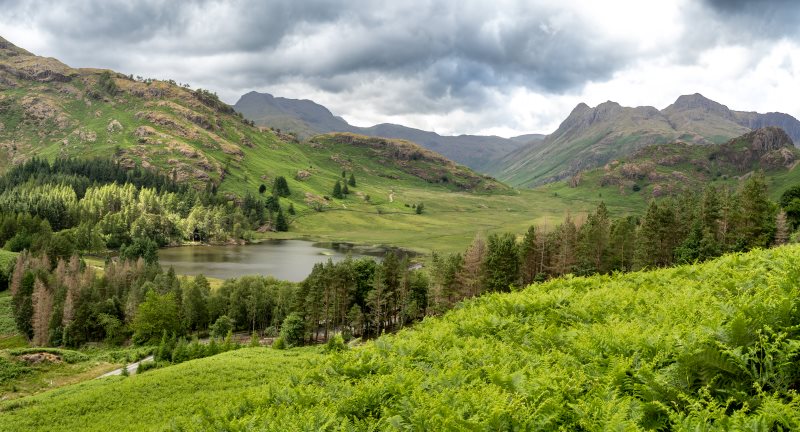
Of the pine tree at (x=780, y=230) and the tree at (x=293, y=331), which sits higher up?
the pine tree at (x=780, y=230)

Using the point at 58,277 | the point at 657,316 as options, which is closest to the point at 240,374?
the point at 657,316

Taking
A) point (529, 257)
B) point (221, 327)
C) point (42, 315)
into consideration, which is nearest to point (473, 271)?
point (529, 257)

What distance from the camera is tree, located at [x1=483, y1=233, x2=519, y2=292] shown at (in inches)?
3209

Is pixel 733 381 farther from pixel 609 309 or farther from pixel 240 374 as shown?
pixel 240 374

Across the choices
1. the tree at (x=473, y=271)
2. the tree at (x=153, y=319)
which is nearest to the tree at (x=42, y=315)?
the tree at (x=153, y=319)

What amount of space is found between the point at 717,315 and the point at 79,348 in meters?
121

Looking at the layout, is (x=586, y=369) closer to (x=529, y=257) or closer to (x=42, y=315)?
(x=529, y=257)

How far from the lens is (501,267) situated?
270ft

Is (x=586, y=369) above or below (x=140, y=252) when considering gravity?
above

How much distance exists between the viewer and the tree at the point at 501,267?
81.5 m

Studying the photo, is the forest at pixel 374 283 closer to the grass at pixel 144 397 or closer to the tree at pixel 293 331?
the tree at pixel 293 331

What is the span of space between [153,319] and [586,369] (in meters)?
105

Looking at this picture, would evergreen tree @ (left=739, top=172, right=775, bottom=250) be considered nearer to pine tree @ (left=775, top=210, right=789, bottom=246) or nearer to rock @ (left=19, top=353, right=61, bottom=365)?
pine tree @ (left=775, top=210, right=789, bottom=246)

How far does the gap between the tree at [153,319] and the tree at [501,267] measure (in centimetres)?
6986
